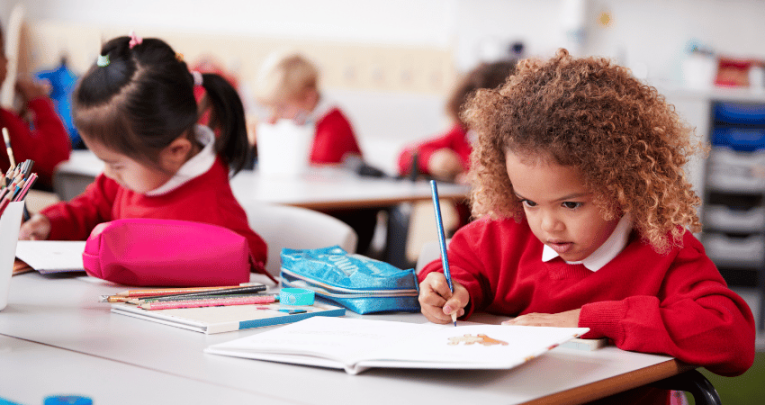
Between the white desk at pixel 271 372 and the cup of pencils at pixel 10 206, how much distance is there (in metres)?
0.07

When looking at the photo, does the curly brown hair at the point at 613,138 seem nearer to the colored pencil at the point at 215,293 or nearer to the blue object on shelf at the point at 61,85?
the colored pencil at the point at 215,293

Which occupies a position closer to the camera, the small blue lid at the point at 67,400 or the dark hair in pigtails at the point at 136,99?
the small blue lid at the point at 67,400

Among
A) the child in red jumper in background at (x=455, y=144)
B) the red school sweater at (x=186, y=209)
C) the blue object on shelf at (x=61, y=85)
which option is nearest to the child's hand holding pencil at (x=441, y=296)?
the red school sweater at (x=186, y=209)

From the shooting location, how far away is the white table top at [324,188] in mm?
2004

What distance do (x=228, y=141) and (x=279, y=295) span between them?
0.57 m

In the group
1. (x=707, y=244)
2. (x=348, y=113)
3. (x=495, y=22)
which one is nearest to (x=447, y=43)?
(x=495, y=22)

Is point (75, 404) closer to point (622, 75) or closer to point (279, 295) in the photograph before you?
point (279, 295)

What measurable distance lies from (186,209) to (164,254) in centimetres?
36

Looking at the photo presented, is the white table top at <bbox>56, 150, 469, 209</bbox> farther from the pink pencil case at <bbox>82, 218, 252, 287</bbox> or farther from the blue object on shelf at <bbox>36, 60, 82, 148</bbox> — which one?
the blue object on shelf at <bbox>36, 60, 82, 148</bbox>

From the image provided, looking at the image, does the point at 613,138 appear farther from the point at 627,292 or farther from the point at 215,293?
the point at 215,293

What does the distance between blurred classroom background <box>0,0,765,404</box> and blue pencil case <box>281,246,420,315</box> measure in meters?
2.89

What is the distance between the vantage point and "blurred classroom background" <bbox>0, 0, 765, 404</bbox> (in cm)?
398

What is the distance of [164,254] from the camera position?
40.1 inches

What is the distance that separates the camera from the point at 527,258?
3.49ft
